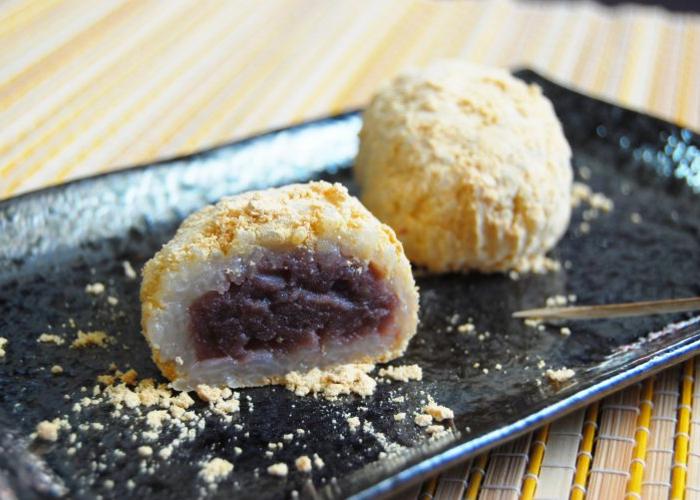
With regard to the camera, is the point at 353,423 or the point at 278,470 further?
the point at 353,423

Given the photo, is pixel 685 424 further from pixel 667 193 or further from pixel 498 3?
pixel 498 3

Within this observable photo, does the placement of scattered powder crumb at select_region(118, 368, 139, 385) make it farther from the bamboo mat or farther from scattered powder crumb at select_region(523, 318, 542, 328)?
scattered powder crumb at select_region(523, 318, 542, 328)

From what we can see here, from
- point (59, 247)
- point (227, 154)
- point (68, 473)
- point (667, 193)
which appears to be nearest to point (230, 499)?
point (68, 473)

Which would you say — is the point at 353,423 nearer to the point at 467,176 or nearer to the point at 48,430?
the point at 48,430

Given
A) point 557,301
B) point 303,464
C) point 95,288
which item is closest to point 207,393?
point 303,464

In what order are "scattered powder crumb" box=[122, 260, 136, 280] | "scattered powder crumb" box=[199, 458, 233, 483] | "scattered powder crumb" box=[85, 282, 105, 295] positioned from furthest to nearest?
"scattered powder crumb" box=[122, 260, 136, 280] < "scattered powder crumb" box=[85, 282, 105, 295] < "scattered powder crumb" box=[199, 458, 233, 483]

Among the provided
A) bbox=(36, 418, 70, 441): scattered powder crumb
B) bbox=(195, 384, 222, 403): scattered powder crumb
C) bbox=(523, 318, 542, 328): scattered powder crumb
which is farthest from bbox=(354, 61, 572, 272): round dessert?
bbox=(36, 418, 70, 441): scattered powder crumb
